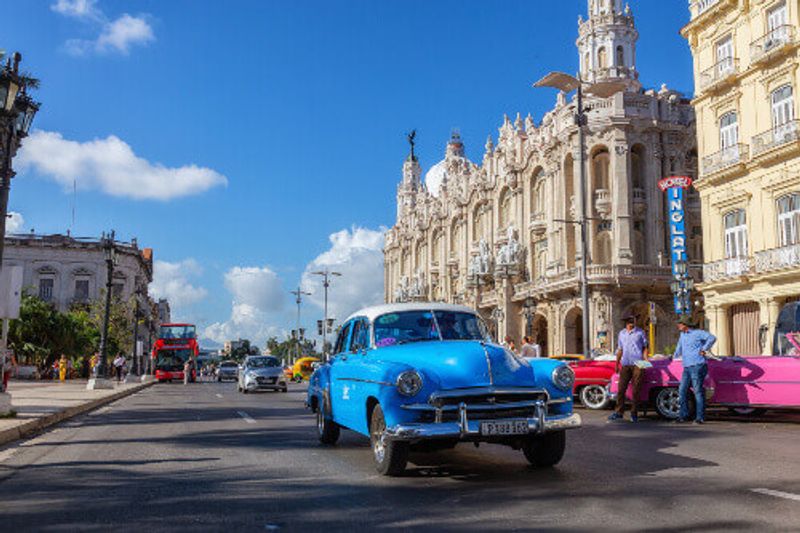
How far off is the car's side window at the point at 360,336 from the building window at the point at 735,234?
2162 centimetres

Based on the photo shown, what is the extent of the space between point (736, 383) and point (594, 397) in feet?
13.6

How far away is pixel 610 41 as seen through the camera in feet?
140

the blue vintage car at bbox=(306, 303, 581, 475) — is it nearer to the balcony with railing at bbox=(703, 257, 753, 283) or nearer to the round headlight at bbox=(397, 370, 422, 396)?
the round headlight at bbox=(397, 370, 422, 396)

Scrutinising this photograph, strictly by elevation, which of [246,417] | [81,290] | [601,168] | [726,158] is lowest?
[246,417]

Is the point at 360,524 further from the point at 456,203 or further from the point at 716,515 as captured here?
the point at 456,203

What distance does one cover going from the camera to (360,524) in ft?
16.0

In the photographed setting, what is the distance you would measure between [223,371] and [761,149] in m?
48.0

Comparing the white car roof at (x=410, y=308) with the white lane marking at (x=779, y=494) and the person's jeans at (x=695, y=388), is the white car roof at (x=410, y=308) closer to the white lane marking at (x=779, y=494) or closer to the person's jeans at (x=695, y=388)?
the white lane marking at (x=779, y=494)

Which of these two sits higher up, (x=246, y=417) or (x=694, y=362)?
(x=694, y=362)

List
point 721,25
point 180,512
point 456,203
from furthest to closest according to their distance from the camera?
1. point 456,203
2. point 721,25
3. point 180,512

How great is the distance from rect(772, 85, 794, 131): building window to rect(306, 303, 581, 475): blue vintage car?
21010 millimetres

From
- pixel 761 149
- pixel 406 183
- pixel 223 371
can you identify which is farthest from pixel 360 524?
pixel 406 183

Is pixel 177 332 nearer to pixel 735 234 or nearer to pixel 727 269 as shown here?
pixel 727 269

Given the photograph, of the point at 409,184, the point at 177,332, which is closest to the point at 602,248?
the point at 177,332
